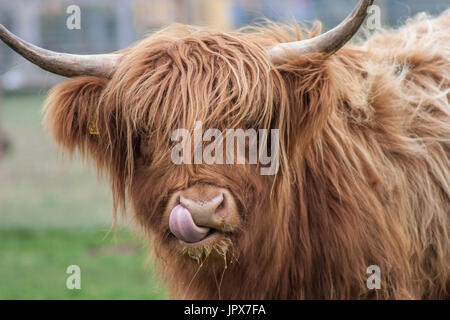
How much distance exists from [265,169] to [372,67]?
0.97 m

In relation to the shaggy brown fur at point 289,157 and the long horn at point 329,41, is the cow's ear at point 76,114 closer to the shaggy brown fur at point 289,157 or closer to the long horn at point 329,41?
the shaggy brown fur at point 289,157

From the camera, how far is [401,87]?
349cm

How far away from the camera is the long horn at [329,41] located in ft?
8.66

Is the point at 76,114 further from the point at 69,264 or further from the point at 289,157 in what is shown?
the point at 69,264

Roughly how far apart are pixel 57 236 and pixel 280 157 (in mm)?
5997

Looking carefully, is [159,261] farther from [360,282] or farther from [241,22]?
[241,22]

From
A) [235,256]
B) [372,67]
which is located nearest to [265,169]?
[235,256]

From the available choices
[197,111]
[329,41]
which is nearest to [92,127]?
[197,111]

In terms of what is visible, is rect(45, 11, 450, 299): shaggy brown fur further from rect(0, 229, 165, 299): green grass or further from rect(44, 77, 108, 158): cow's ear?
rect(0, 229, 165, 299): green grass

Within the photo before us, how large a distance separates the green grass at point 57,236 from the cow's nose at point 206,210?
3.53 feet

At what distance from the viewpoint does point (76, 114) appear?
10.8 ft

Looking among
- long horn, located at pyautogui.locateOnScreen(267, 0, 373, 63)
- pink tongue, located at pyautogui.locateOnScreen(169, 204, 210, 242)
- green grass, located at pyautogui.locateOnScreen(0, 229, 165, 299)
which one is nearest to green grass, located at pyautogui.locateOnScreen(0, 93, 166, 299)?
green grass, located at pyautogui.locateOnScreen(0, 229, 165, 299)

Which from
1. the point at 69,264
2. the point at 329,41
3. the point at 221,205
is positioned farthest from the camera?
the point at 69,264

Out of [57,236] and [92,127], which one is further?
[57,236]
